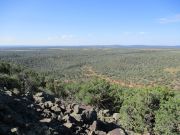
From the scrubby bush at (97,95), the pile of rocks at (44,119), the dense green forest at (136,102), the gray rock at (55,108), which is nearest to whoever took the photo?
the pile of rocks at (44,119)

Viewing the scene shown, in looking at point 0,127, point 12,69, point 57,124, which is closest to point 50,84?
point 12,69

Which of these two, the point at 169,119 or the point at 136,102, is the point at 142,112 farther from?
the point at 169,119

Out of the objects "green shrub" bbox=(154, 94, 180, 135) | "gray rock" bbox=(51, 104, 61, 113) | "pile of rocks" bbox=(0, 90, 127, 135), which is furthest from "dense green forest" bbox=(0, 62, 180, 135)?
"gray rock" bbox=(51, 104, 61, 113)

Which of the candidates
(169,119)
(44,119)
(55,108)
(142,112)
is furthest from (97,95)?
(44,119)

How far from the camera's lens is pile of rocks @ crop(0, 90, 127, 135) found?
2092 centimetres

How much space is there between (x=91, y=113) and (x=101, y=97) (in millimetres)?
21196

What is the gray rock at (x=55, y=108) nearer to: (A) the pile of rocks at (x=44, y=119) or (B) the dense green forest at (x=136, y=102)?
(A) the pile of rocks at (x=44, y=119)

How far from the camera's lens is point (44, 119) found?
23562mm

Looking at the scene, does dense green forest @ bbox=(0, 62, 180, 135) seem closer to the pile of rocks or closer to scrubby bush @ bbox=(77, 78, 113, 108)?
scrubby bush @ bbox=(77, 78, 113, 108)

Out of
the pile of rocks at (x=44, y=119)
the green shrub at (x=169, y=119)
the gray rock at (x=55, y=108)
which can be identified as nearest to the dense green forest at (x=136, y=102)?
the green shrub at (x=169, y=119)

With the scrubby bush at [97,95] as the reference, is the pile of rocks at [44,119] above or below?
above

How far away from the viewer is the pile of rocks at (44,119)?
20.9m

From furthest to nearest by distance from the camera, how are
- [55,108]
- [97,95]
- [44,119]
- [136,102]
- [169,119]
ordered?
[97,95], [136,102], [169,119], [55,108], [44,119]

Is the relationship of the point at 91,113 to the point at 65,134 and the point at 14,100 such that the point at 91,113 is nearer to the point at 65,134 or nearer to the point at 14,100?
the point at 65,134
